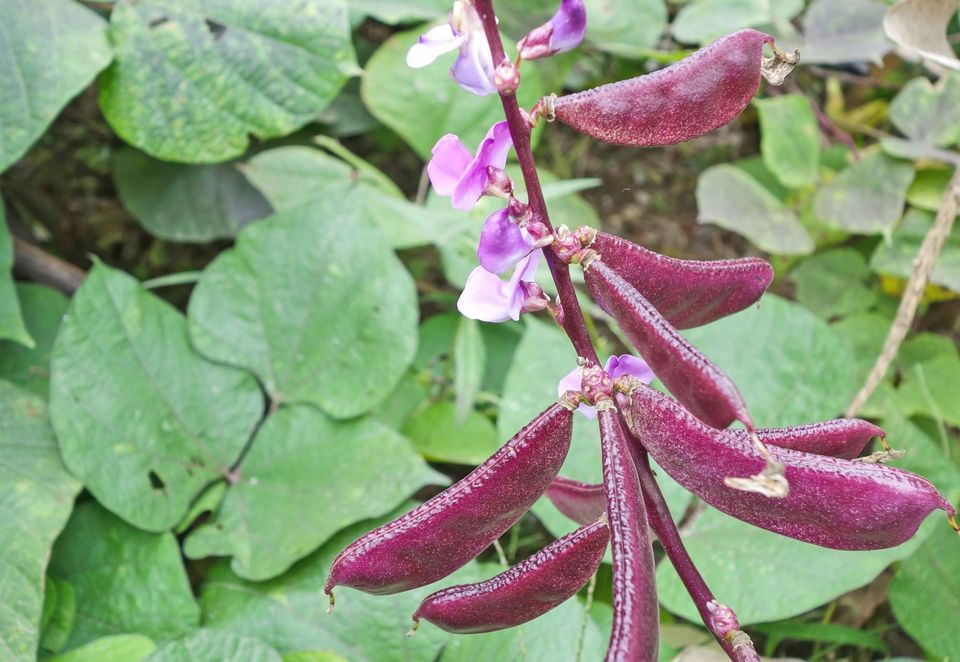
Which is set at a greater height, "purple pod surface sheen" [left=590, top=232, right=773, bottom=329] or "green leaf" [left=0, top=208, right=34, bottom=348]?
"purple pod surface sheen" [left=590, top=232, right=773, bottom=329]

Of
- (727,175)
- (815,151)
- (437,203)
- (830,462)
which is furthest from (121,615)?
(815,151)

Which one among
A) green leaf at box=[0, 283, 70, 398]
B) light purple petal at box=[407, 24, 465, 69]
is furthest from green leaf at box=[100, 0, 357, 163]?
light purple petal at box=[407, 24, 465, 69]

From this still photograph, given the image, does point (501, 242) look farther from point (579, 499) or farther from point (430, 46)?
point (579, 499)

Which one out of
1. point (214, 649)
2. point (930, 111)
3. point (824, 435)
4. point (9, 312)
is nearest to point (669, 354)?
point (824, 435)

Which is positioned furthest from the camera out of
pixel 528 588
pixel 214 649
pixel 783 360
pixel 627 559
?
pixel 783 360

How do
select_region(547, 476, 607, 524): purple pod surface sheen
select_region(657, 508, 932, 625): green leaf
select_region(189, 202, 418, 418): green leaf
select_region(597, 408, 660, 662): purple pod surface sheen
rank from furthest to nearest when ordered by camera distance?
select_region(189, 202, 418, 418): green leaf
select_region(657, 508, 932, 625): green leaf
select_region(547, 476, 607, 524): purple pod surface sheen
select_region(597, 408, 660, 662): purple pod surface sheen

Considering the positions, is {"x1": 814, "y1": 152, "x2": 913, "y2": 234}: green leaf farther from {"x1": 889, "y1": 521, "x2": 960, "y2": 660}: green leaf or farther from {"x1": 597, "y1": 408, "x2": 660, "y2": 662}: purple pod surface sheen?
{"x1": 597, "y1": 408, "x2": 660, "y2": 662}: purple pod surface sheen

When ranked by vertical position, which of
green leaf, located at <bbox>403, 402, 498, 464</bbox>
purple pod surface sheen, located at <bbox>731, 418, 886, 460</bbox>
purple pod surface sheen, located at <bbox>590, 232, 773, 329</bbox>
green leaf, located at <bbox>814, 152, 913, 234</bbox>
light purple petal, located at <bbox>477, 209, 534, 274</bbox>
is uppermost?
light purple petal, located at <bbox>477, 209, 534, 274</bbox>
